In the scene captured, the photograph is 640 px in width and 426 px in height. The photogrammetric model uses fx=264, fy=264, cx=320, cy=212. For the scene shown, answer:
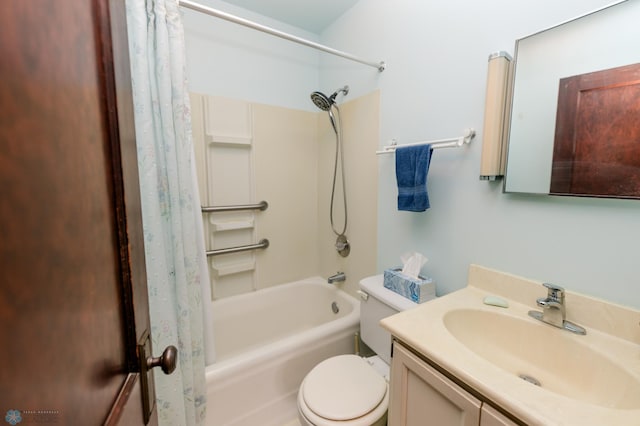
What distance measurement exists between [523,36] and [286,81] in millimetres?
1581

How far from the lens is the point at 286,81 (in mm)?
2115

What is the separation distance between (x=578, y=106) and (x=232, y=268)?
203cm

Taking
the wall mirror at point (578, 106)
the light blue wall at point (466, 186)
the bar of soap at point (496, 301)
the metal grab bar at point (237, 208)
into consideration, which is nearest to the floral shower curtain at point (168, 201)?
the metal grab bar at point (237, 208)

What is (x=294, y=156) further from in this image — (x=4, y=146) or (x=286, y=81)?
(x=4, y=146)

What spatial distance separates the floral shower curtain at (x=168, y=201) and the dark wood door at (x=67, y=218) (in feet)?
1.91

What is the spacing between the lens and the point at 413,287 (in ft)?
4.05

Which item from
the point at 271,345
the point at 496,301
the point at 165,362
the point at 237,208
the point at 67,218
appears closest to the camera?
the point at 67,218

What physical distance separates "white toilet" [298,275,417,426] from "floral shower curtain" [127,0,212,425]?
51cm

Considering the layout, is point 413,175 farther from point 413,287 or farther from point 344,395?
point 344,395

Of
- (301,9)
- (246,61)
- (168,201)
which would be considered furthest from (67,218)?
→ (301,9)

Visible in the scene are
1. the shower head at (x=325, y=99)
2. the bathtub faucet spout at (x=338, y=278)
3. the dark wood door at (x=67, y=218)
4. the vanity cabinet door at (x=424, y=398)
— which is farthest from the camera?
the bathtub faucet spout at (x=338, y=278)

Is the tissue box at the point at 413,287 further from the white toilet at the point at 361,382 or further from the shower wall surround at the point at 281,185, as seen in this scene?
the shower wall surround at the point at 281,185

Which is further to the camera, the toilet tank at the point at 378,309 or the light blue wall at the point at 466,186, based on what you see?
the toilet tank at the point at 378,309

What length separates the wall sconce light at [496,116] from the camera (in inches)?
39.7
